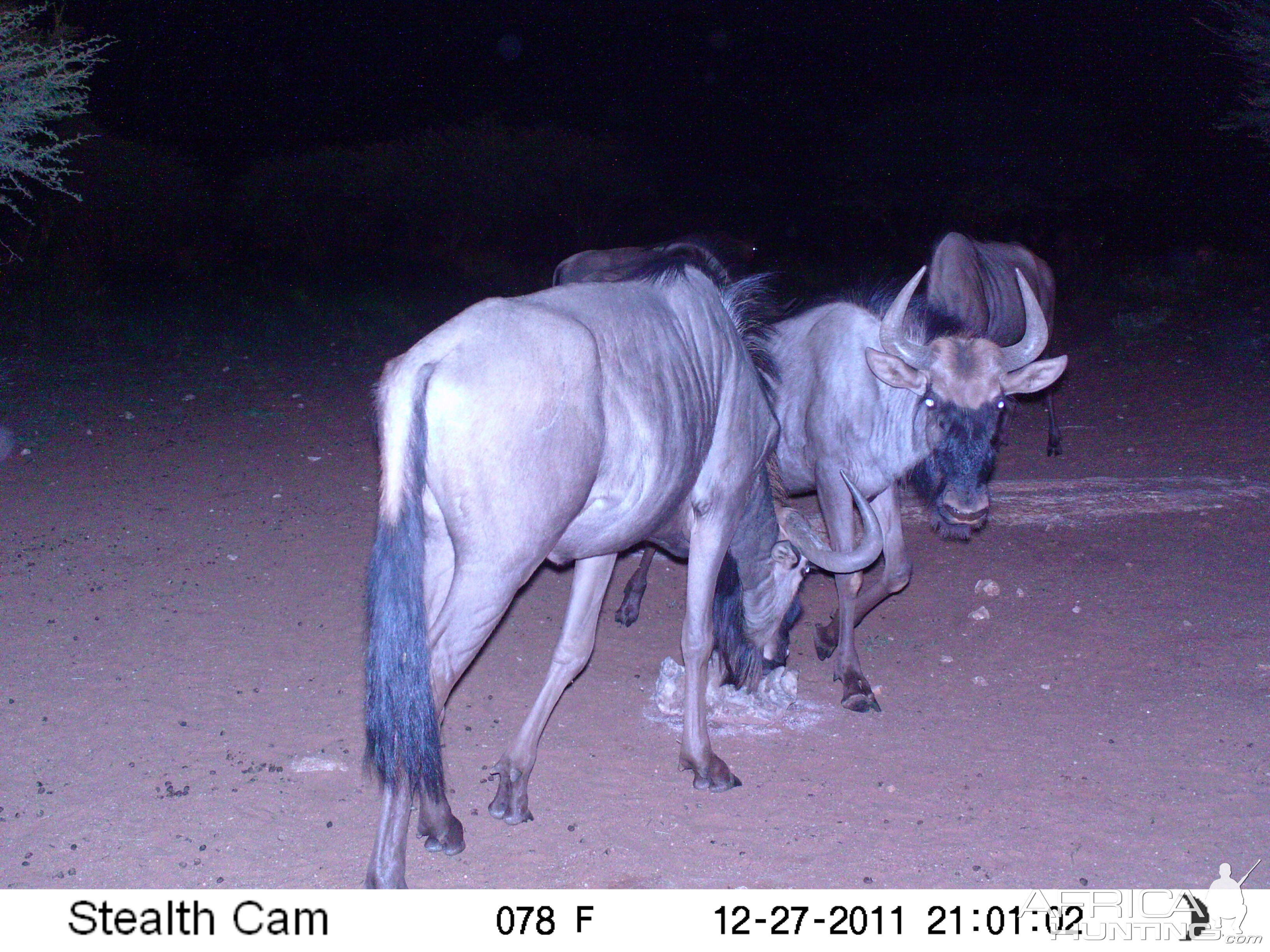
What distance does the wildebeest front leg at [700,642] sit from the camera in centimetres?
403

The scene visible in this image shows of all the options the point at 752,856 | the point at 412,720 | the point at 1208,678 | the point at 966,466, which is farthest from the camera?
the point at 1208,678

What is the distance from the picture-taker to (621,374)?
11.4 feet

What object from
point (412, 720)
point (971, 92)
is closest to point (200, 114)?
point (971, 92)

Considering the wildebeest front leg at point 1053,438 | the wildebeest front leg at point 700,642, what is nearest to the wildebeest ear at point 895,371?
the wildebeest front leg at point 700,642

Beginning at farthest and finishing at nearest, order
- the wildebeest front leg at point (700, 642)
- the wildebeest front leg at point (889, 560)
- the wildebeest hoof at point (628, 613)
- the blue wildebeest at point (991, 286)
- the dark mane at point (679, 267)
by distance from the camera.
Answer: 1. the blue wildebeest at point (991, 286)
2. the wildebeest hoof at point (628, 613)
3. the wildebeest front leg at point (889, 560)
4. the dark mane at point (679, 267)
5. the wildebeest front leg at point (700, 642)

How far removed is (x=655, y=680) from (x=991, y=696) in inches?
59.5

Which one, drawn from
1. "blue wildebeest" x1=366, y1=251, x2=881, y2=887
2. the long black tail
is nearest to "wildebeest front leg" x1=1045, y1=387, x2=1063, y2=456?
"blue wildebeest" x1=366, y1=251, x2=881, y2=887

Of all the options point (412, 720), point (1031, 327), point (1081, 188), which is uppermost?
point (1031, 327)

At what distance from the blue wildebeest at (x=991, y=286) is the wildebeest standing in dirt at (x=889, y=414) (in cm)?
120

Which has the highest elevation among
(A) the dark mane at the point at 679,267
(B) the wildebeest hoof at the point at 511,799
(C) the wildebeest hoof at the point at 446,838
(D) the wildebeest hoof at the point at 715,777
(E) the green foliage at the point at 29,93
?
(E) the green foliage at the point at 29,93

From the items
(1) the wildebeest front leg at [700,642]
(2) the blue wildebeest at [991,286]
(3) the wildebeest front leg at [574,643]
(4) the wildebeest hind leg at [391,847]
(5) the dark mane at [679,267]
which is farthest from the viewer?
(2) the blue wildebeest at [991,286]

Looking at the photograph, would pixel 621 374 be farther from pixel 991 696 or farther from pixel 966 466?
pixel 991 696

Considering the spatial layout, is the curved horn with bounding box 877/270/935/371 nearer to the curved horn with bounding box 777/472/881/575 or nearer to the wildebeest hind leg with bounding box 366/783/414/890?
the curved horn with bounding box 777/472/881/575

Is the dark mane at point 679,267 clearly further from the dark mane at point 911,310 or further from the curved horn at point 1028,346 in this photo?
the curved horn at point 1028,346
